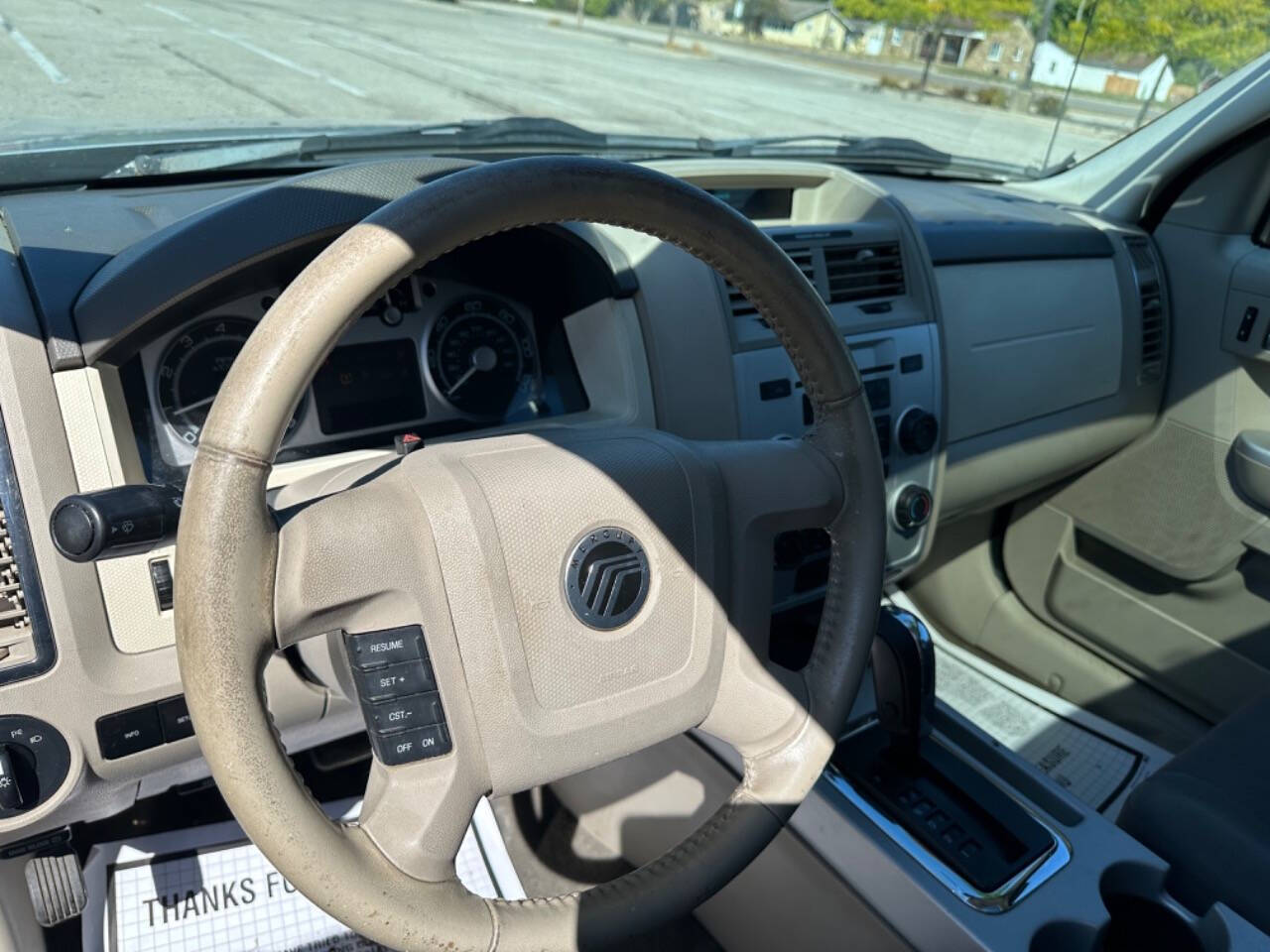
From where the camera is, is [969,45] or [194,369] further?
[969,45]

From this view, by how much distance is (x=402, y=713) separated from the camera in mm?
987

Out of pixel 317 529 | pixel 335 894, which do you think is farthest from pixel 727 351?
pixel 335 894

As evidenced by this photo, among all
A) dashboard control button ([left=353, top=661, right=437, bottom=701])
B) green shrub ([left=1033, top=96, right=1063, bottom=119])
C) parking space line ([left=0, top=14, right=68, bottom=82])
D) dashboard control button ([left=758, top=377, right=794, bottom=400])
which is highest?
parking space line ([left=0, top=14, right=68, bottom=82])

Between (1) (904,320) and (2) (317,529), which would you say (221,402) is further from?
(1) (904,320)

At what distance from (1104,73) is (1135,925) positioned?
2.08 metres

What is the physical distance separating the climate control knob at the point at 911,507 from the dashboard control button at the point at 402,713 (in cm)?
144

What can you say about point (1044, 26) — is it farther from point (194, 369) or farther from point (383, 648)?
point (383, 648)

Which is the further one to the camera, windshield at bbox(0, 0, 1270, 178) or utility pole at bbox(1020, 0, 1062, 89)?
utility pole at bbox(1020, 0, 1062, 89)

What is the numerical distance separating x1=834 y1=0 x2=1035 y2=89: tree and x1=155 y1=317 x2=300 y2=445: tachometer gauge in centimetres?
170

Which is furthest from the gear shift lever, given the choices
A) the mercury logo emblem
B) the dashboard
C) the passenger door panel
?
the passenger door panel

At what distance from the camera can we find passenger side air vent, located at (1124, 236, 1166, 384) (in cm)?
274

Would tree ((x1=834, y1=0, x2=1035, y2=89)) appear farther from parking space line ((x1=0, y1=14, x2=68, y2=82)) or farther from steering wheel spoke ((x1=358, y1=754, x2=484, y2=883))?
steering wheel spoke ((x1=358, y1=754, x2=484, y2=883))

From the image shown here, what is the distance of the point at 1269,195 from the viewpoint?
255cm

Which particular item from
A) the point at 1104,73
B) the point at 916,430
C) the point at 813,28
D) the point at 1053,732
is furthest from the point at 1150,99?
the point at 1053,732
